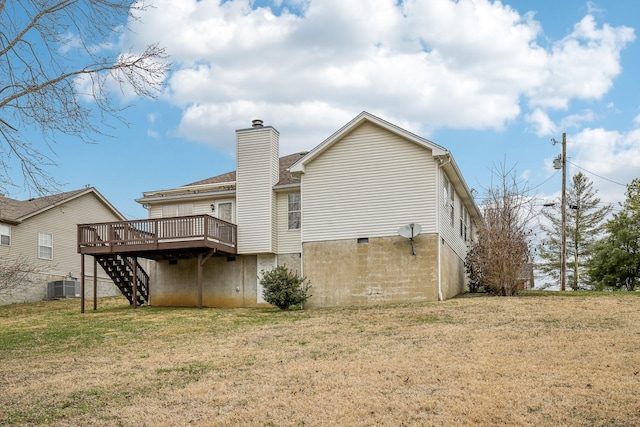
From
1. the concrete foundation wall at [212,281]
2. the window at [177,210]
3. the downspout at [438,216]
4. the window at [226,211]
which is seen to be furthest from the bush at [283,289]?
the window at [177,210]

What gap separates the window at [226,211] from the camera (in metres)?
25.7

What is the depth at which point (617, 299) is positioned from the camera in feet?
67.3

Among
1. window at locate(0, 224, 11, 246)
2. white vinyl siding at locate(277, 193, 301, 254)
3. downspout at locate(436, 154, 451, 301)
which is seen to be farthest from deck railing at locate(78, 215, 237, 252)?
window at locate(0, 224, 11, 246)

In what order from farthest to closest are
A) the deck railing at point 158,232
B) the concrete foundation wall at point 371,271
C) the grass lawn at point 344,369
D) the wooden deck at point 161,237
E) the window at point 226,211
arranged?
the window at point 226,211, the deck railing at point 158,232, the wooden deck at point 161,237, the concrete foundation wall at point 371,271, the grass lawn at point 344,369

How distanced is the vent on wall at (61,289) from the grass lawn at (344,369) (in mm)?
12616

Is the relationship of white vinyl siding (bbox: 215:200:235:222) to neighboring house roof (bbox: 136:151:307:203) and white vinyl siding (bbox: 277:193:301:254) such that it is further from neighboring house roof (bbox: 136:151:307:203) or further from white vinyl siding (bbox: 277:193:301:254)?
white vinyl siding (bbox: 277:193:301:254)

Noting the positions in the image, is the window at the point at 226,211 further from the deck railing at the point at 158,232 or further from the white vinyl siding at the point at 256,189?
the deck railing at the point at 158,232

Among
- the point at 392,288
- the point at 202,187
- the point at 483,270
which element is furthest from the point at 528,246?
the point at 202,187

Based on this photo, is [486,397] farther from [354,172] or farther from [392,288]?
[354,172]

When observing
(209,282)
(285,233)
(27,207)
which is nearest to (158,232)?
(209,282)

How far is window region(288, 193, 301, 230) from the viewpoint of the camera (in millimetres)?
24594

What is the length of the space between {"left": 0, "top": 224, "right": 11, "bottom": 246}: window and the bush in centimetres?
1560

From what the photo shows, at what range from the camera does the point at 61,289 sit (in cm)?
3145

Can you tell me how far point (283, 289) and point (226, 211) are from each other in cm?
562
